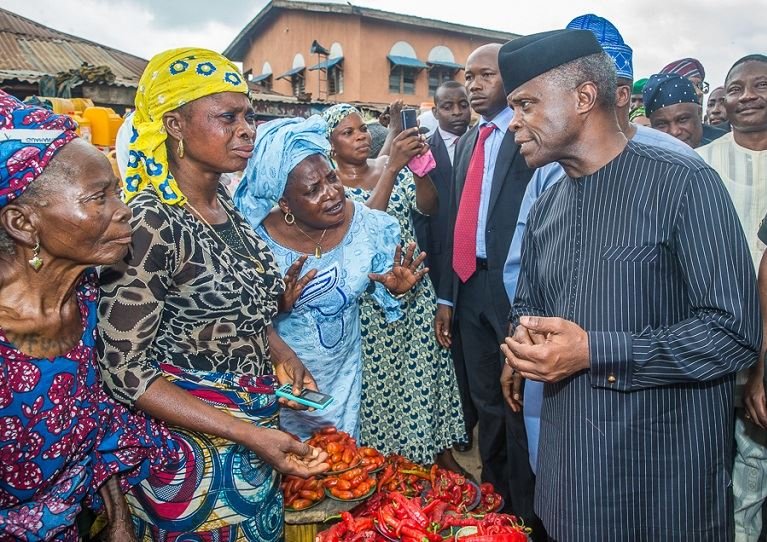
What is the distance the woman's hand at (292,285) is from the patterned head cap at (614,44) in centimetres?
200

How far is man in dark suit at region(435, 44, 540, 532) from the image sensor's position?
3334mm

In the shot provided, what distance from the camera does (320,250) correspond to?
124 inches

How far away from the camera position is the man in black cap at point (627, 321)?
171 cm

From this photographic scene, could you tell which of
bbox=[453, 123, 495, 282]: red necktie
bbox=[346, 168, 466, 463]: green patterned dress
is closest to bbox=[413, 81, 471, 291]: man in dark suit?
bbox=[453, 123, 495, 282]: red necktie

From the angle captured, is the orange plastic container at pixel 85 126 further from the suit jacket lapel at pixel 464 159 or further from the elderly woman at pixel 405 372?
the suit jacket lapel at pixel 464 159

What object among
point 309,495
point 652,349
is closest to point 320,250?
point 309,495

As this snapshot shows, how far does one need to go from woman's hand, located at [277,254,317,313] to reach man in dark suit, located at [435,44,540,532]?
1165 millimetres

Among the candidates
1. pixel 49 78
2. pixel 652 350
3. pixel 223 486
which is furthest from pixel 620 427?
pixel 49 78

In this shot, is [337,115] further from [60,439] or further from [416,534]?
[60,439]

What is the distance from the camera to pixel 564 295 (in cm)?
198

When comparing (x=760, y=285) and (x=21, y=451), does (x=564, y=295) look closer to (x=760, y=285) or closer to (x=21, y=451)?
(x=760, y=285)

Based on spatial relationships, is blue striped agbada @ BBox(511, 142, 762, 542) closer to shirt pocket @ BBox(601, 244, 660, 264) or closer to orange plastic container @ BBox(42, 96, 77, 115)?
shirt pocket @ BBox(601, 244, 660, 264)

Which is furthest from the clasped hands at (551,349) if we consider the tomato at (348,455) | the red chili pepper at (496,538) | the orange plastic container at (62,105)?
the orange plastic container at (62,105)

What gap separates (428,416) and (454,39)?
2301 cm
